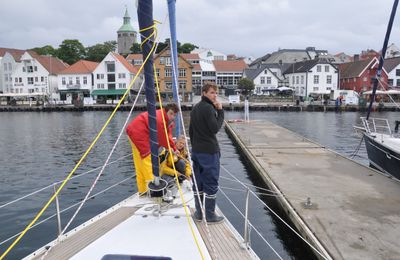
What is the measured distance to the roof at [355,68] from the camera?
75438 mm

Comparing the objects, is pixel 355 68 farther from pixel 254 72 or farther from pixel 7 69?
pixel 7 69

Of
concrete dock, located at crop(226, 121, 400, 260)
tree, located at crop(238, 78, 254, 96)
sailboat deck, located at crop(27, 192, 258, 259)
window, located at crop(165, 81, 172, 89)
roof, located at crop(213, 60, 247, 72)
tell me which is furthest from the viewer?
roof, located at crop(213, 60, 247, 72)

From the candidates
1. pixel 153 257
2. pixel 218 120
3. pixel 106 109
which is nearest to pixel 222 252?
pixel 153 257

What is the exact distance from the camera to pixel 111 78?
76.2m

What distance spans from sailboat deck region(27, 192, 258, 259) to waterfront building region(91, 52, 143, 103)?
7060 cm

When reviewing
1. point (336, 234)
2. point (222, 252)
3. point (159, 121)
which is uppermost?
point (159, 121)

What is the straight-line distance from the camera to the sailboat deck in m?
5.14

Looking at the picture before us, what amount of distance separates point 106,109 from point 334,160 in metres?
55.0

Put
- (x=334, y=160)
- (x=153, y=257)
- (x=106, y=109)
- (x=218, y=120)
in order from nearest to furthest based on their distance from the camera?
(x=153, y=257) → (x=218, y=120) → (x=334, y=160) → (x=106, y=109)

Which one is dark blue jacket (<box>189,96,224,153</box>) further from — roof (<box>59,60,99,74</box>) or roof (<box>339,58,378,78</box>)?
roof (<box>339,58,378,78</box>)

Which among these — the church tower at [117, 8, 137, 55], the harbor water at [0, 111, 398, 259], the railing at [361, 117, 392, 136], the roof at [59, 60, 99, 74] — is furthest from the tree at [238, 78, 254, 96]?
the church tower at [117, 8, 137, 55]

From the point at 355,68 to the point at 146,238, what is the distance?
273 ft

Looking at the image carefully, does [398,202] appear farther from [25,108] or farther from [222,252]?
[25,108]

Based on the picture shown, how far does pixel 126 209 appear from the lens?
23.0 feet
